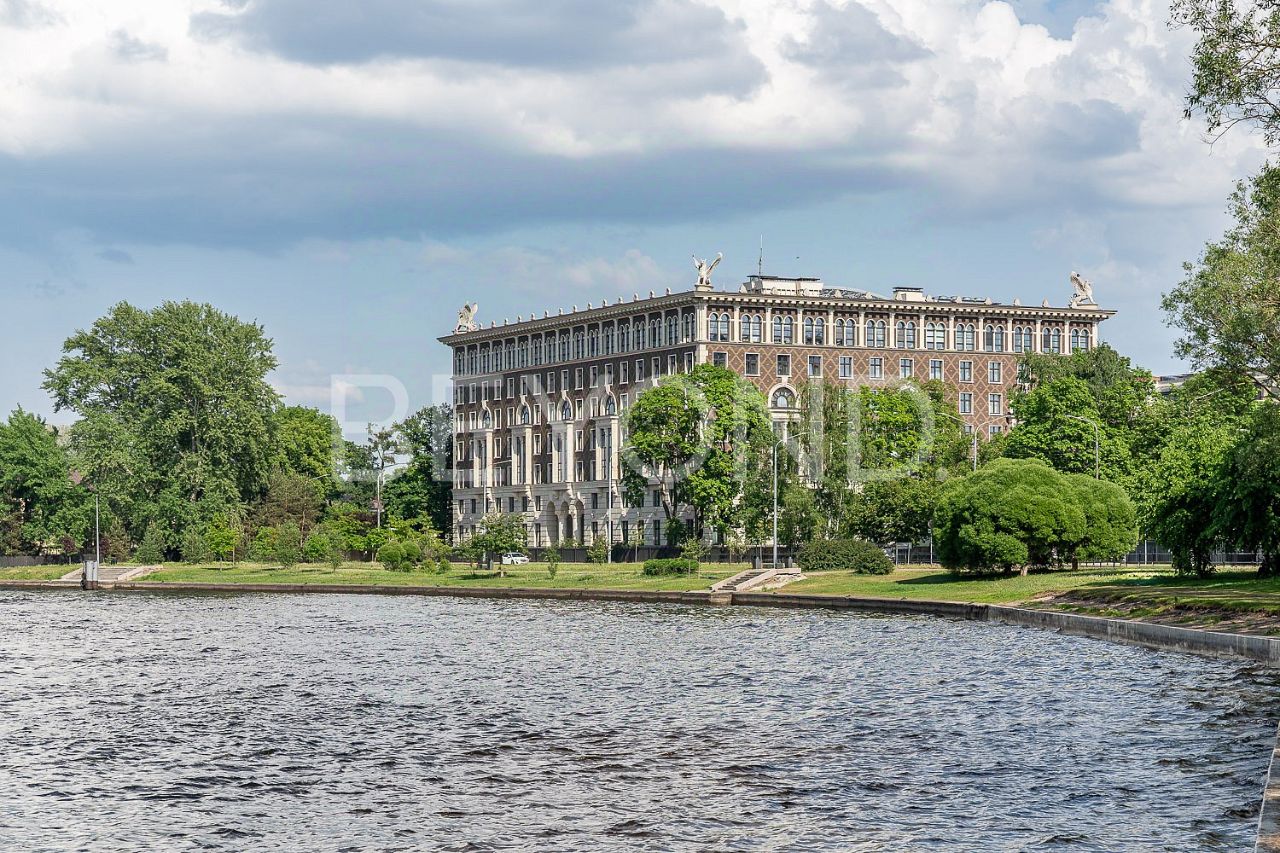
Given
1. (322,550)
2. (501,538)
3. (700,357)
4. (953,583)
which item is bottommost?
(953,583)

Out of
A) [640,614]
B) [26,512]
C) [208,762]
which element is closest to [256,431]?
[26,512]

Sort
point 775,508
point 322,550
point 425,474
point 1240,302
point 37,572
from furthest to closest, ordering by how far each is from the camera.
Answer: point 425,474 < point 37,572 < point 322,550 < point 775,508 < point 1240,302

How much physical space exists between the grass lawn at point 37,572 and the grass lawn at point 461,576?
302 inches

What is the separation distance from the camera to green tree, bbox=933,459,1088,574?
8038 centimetres

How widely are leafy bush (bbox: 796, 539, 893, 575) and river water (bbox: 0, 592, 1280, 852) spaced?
34.8 metres

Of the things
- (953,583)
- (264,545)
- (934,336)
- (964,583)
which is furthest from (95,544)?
(964,583)

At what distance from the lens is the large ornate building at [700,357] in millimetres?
140250

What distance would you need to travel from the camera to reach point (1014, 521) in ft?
264

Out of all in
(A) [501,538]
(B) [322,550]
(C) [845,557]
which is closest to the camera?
(C) [845,557]

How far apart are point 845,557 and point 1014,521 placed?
16.5 meters

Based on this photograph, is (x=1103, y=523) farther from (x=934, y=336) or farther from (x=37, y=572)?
(x=37, y=572)

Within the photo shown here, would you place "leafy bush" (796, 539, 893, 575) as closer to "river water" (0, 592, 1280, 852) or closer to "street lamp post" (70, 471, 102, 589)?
"river water" (0, 592, 1280, 852)

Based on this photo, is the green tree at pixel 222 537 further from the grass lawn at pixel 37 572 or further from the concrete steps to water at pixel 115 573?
the grass lawn at pixel 37 572

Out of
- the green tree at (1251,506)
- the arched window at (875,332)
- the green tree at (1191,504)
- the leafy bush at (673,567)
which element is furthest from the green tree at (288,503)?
the green tree at (1251,506)
